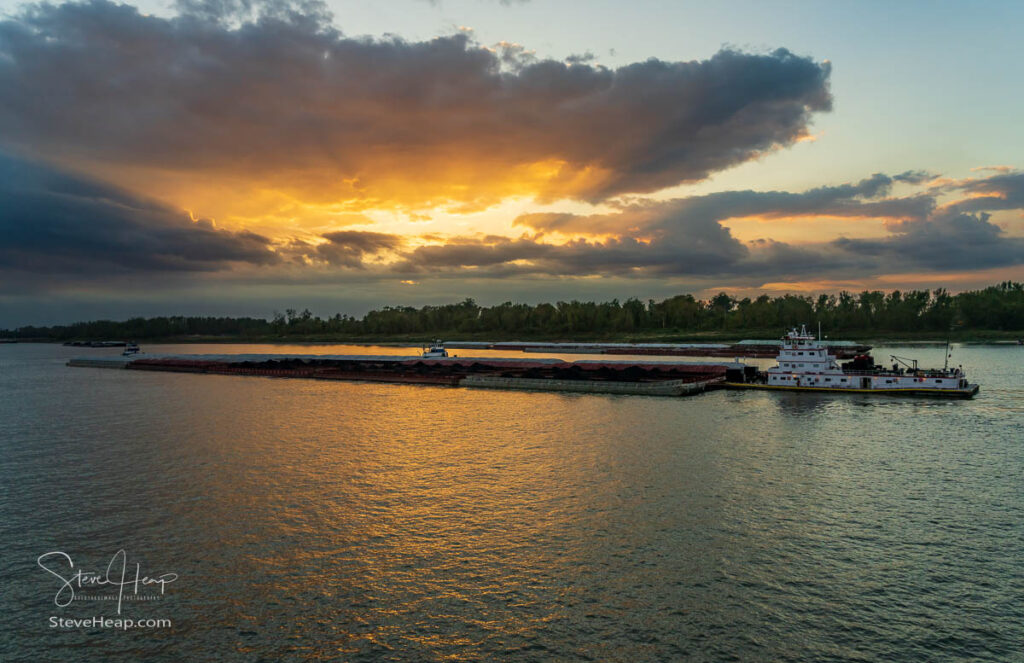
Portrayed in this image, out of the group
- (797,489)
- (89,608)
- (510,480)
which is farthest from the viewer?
(510,480)

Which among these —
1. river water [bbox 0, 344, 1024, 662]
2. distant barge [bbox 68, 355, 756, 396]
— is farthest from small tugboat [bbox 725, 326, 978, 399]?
river water [bbox 0, 344, 1024, 662]

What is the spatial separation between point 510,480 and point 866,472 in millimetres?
22465

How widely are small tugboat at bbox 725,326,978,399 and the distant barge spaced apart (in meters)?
6.71

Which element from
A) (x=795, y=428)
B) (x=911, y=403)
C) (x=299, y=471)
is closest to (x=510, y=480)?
(x=299, y=471)

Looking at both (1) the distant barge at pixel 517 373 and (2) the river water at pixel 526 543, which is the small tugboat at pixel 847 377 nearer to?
(1) the distant barge at pixel 517 373

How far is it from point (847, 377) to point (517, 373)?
49.1 metres

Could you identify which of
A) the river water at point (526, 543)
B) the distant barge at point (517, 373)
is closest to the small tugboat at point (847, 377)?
the distant barge at point (517, 373)

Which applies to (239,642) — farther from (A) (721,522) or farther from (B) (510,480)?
(A) (721,522)

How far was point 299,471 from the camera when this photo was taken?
36156 mm

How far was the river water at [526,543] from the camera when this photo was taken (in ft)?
55.2

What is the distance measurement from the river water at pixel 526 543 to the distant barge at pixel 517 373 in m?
28.6

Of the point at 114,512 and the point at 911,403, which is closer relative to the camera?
the point at 114,512

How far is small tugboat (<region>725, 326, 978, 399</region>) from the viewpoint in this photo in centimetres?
6669

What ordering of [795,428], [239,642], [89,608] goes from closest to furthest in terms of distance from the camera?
[239,642] → [89,608] → [795,428]
